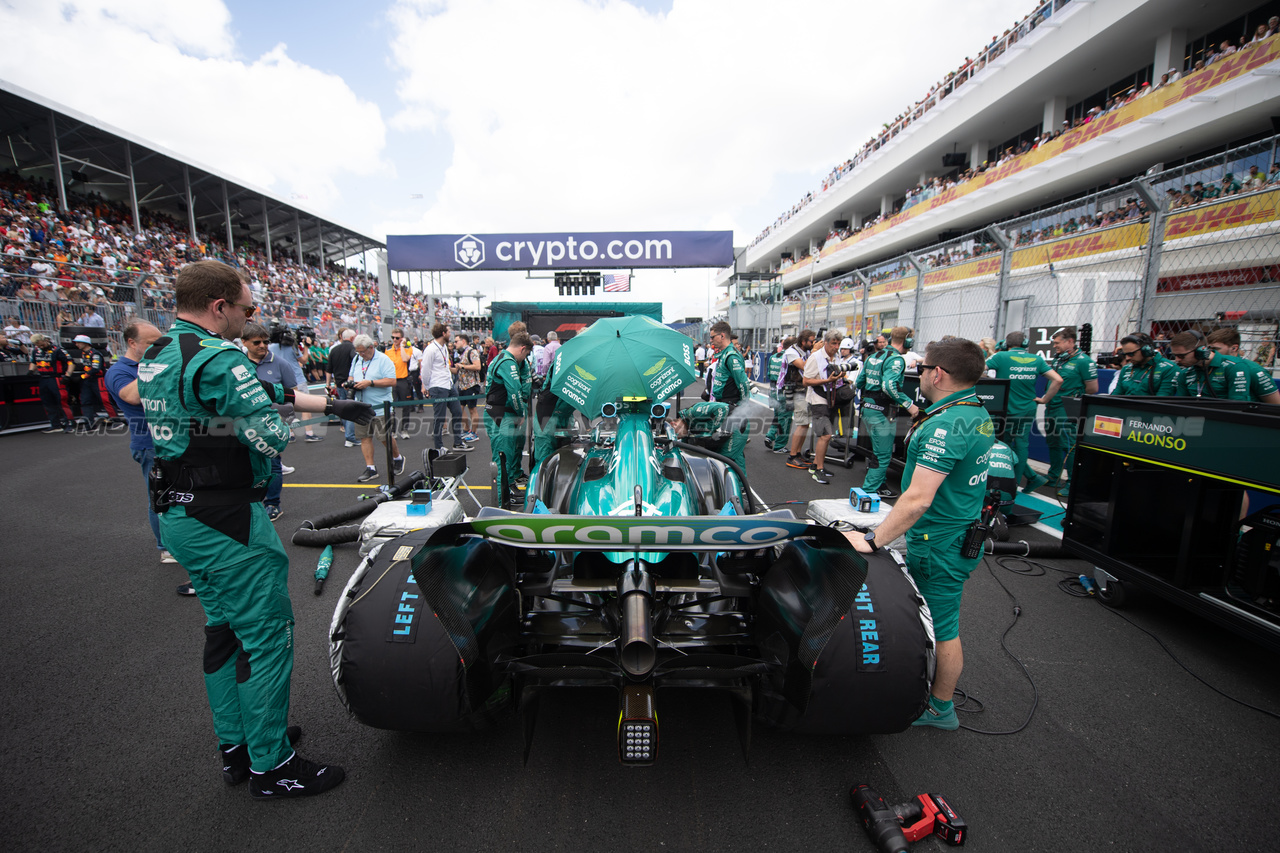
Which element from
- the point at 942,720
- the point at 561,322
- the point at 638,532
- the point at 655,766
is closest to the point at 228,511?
the point at 638,532

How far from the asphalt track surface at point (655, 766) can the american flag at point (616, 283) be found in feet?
57.6

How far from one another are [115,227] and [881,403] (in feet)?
94.6

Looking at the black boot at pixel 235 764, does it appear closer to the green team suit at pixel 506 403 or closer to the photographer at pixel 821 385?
the green team suit at pixel 506 403

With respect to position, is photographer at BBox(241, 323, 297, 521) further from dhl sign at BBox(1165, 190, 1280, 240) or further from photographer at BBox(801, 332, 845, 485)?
dhl sign at BBox(1165, 190, 1280, 240)

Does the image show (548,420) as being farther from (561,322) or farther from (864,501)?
(561,322)

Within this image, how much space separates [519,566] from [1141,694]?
10.5 feet

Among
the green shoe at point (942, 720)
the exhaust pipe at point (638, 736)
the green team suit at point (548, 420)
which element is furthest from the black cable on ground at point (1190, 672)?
the green team suit at point (548, 420)

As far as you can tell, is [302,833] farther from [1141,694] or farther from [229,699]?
[1141,694]

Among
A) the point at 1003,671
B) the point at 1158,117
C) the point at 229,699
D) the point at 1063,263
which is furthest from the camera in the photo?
the point at 1158,117

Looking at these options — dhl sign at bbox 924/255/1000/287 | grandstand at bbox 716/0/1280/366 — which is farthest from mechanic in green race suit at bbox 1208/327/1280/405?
dhl sign at bbox 924/255/1000/287

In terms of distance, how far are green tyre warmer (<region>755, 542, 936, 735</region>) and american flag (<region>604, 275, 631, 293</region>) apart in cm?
1866

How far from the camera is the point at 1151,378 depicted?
215 inches

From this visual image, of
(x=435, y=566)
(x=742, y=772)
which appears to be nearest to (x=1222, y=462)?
(x=742, y=772)

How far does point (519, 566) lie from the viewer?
7.75 feet
